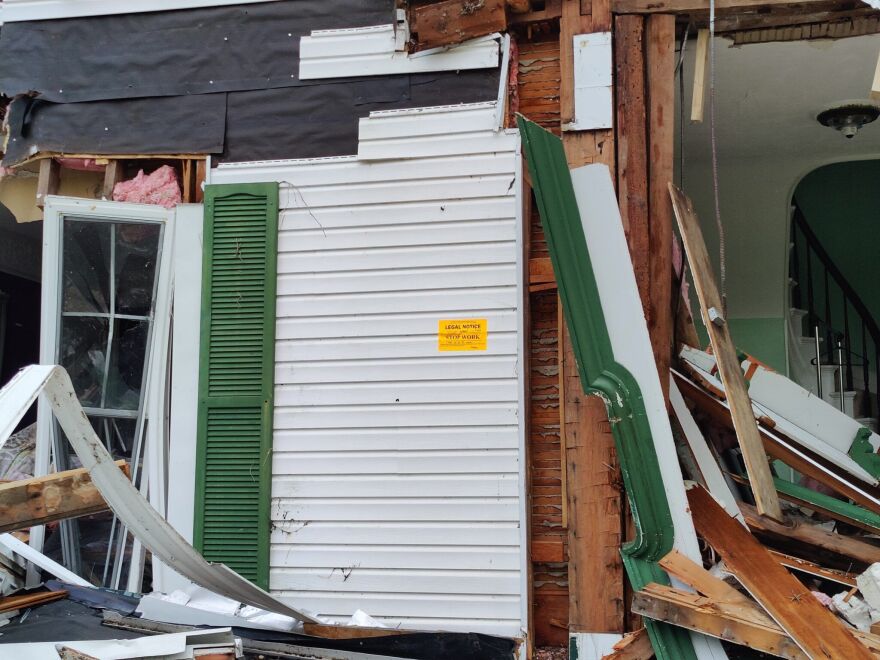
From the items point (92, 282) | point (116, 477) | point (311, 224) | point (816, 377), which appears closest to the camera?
point (116, 477)

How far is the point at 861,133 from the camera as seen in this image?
21.9 feet

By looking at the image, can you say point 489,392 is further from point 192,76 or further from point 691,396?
point 192,76

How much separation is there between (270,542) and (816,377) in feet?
15.7

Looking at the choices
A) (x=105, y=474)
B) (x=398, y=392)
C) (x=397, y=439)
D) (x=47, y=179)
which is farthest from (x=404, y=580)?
(x=47, y=179)

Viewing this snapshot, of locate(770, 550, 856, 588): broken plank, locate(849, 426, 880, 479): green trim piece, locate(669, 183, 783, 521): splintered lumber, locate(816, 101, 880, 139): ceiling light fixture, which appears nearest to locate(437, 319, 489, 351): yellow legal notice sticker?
locate(669, 183, 783, 521): splintered lumber

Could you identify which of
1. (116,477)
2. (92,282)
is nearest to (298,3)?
(92,282)

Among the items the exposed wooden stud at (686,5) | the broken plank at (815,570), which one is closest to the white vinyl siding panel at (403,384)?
the exposed wooden stud at (686,5)

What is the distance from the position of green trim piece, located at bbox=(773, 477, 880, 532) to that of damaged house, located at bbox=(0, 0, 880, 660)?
2 centimetres

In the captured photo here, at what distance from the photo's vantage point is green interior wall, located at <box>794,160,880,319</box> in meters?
8.55

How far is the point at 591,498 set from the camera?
15.3ft

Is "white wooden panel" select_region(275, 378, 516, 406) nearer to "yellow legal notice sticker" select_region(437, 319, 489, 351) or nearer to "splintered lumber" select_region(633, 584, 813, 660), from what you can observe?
"yellow legal notice sticker" select_region(437, 319, 489, 351)

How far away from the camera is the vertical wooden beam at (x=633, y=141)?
4758 millimetres

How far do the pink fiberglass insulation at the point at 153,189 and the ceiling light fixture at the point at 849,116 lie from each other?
4.44m

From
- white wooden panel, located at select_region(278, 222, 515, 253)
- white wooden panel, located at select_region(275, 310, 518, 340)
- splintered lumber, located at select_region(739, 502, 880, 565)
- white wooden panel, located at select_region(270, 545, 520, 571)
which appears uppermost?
white wooden panel, located at select_region(278, 222, 515, 253)
